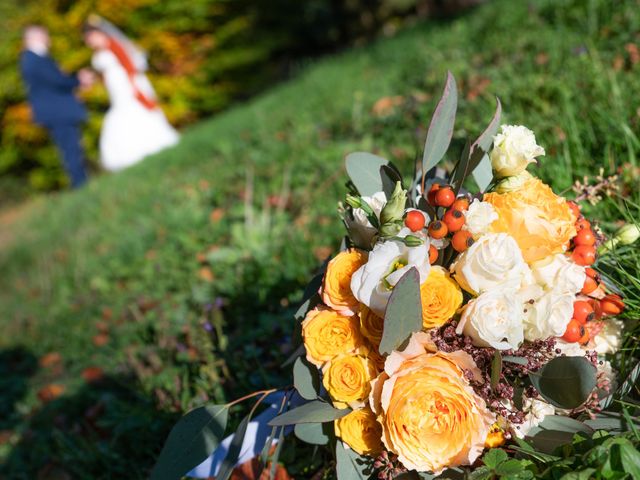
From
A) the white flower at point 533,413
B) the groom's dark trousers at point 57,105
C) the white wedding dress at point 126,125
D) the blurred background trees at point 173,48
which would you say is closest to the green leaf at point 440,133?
the white flower at point 533,413

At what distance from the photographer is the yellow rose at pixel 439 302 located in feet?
3.39

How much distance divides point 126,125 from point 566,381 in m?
7.90

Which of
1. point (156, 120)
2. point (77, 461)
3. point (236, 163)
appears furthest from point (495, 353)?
point (156, 120)

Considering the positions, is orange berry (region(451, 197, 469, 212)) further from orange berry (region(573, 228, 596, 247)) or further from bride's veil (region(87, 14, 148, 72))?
bride's veil (region(87, 14, 148, 72))

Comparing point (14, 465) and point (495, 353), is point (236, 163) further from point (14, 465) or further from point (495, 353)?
point (495, 353)

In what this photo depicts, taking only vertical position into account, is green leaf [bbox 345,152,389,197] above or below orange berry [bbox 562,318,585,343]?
above

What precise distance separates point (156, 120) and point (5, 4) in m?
4.74

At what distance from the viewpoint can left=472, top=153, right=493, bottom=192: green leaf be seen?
130 centimetres

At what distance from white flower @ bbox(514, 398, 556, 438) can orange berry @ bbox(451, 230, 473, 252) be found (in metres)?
0.36

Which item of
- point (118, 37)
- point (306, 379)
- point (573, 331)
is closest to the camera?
point (573, 331)

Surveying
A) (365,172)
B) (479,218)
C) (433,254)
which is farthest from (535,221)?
(365,172)

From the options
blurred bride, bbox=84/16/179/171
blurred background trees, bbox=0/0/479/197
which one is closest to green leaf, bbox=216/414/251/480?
blurred bride, bbox=84/16/179/171

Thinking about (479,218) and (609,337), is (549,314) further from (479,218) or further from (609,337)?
(609,337)

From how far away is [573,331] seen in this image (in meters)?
1.08
